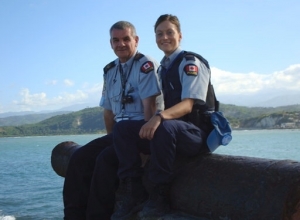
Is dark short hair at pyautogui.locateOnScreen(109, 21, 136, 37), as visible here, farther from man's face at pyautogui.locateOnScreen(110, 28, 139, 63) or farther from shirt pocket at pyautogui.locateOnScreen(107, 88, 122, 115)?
shirt pocket at pyautogui.locateOnScreen(107, 88, 122, 115)

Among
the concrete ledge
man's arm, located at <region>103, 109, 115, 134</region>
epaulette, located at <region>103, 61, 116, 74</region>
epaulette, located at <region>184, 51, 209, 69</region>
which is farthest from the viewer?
man's arm, located at <region>103, 109, 115, 134</region>

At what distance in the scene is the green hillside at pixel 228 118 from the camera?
145m

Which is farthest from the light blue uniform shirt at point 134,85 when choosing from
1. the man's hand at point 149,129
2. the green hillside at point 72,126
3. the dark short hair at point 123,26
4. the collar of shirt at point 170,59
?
the green hillside at point 72,126

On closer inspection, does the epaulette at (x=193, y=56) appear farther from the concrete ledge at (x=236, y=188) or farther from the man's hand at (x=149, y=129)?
the concrete ledge at (x=236, y=188)

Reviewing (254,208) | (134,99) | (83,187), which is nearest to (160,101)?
(134,99)

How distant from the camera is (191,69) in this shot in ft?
12.8

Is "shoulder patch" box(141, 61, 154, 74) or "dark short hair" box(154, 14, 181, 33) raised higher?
"dark short hair" box(154, 14, 181, 33)

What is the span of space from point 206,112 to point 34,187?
28197mm

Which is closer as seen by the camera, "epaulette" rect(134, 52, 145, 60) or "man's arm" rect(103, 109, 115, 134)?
"epaulette" rect(134, 52, 145, 60)

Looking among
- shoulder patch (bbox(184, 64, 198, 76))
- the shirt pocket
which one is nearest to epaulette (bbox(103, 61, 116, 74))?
the shirt pocket

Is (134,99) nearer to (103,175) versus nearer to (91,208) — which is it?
(103,175)

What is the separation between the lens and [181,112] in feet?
12.5

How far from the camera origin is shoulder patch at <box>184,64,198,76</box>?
389cm

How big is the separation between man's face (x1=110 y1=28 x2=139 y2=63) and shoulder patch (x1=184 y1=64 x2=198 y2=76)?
96 cm
